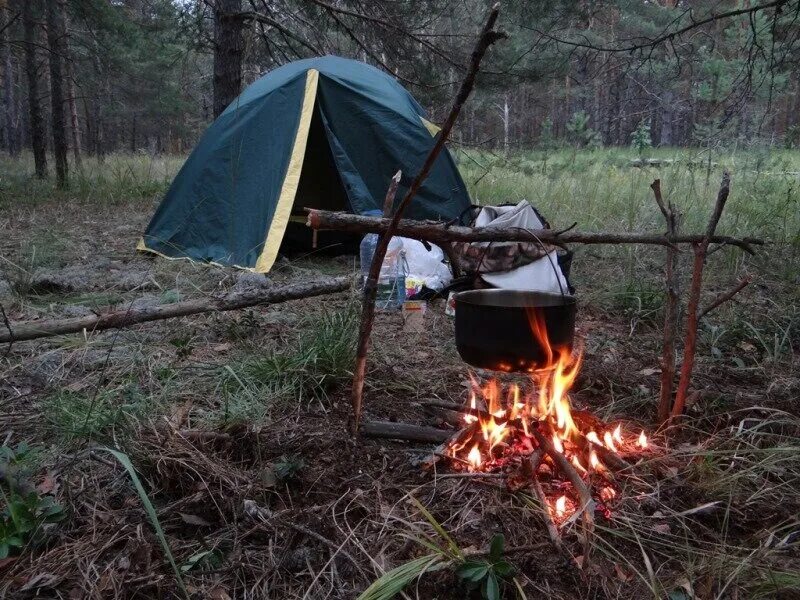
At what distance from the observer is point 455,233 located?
1956 millimetres

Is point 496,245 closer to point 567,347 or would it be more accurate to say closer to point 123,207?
point 567,347

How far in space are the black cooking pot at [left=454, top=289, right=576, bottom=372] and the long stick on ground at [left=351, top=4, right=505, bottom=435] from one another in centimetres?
35

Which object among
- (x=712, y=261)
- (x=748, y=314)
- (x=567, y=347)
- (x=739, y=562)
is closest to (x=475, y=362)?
(x=567, y=347)

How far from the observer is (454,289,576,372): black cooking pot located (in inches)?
77.9

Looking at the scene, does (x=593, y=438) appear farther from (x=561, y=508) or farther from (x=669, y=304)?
(x=669, y=304)

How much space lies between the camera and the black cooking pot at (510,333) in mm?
1979

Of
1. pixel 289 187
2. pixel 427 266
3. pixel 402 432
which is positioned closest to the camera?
pixel 402 432

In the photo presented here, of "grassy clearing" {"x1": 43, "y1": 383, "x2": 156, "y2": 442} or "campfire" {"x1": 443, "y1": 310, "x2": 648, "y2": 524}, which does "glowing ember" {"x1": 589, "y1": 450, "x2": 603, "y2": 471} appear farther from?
"grassy clearing" {"x1": 43, "y1": 383, "x2": 156, "y2": 442}

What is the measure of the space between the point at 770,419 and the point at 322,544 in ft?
6.12

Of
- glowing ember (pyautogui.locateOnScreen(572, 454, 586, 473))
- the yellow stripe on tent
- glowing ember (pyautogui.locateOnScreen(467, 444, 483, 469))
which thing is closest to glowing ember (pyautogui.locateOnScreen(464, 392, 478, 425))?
glowing ember (pyautogui.locateOnScreen(467, 444, 483, 469))

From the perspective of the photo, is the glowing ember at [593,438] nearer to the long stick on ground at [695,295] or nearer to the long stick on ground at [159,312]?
the long stick on ground at [695,295]

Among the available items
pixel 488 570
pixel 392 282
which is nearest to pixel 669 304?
pixel 488 570

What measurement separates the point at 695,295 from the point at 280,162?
3891 mm

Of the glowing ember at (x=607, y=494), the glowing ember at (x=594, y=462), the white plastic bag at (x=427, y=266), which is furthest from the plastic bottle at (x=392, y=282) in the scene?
the glowing ember at (x=607, y=494)
